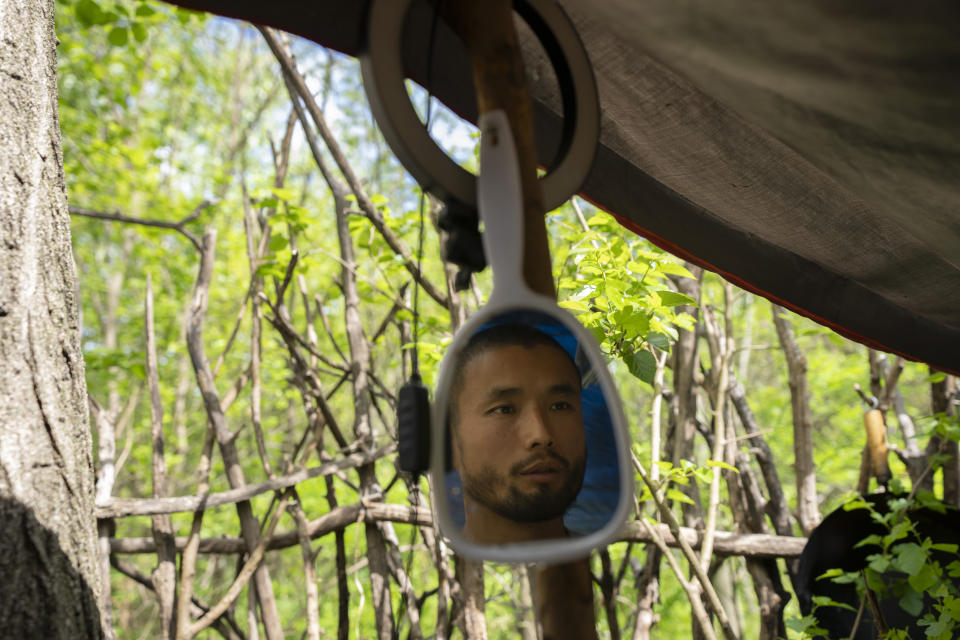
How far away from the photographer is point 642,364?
169 centimetres

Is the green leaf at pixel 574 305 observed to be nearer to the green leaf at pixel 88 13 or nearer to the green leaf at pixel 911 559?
the green leaf at pixel 911 559

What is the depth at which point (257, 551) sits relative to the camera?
267 cm

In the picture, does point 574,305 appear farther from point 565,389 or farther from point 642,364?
point 565,389

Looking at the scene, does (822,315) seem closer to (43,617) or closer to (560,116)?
(560,116)

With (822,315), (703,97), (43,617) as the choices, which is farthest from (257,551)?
(703,97)

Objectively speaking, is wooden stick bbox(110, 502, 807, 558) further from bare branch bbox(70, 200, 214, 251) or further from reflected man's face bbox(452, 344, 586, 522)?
reflected man's face bbox(452, 344, 586, 522)

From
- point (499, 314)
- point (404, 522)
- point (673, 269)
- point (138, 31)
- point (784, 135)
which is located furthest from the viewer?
point (138, 31)

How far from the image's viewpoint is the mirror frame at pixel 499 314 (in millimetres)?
668

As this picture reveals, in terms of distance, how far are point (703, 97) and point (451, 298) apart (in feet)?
5.35

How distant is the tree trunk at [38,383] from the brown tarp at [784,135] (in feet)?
1.87

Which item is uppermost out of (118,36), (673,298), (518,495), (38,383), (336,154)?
(118,36)

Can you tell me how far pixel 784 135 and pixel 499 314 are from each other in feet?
2.10

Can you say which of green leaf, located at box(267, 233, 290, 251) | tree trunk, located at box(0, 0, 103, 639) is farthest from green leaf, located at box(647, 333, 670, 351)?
green leaf, located at box(267, 233, 290, 251)

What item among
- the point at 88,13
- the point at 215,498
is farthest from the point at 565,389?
the point at 88,13
